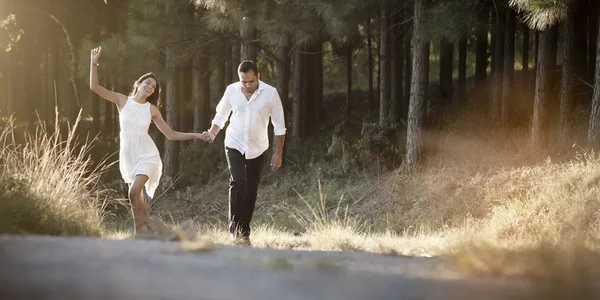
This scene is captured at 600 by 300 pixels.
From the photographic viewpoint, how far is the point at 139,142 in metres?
9.00

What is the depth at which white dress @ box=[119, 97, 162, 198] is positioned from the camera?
8922 mm

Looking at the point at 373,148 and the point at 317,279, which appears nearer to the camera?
the point at 317,279

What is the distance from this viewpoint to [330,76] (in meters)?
50.5

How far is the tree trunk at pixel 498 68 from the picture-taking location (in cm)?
2039

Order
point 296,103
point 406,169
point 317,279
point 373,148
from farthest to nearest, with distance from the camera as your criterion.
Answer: point 296,103 → point 373,148 → point 406,169 → point 317,279

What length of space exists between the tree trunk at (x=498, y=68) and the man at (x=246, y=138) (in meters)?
11.8

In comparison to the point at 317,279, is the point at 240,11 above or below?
above

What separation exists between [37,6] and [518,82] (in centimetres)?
1744

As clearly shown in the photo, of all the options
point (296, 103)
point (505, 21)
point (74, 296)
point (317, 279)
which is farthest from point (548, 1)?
point (296, 103)

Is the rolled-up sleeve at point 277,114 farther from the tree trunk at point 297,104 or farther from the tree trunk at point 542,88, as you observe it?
the tree trunk at point 297,104

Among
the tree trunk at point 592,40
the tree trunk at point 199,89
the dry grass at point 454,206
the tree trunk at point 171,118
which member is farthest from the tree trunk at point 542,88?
the tree trunk at point 199,89

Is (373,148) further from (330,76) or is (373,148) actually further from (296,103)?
(330,76)

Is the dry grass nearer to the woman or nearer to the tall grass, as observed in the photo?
the woman

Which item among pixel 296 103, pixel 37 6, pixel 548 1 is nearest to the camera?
pixel 548 1
